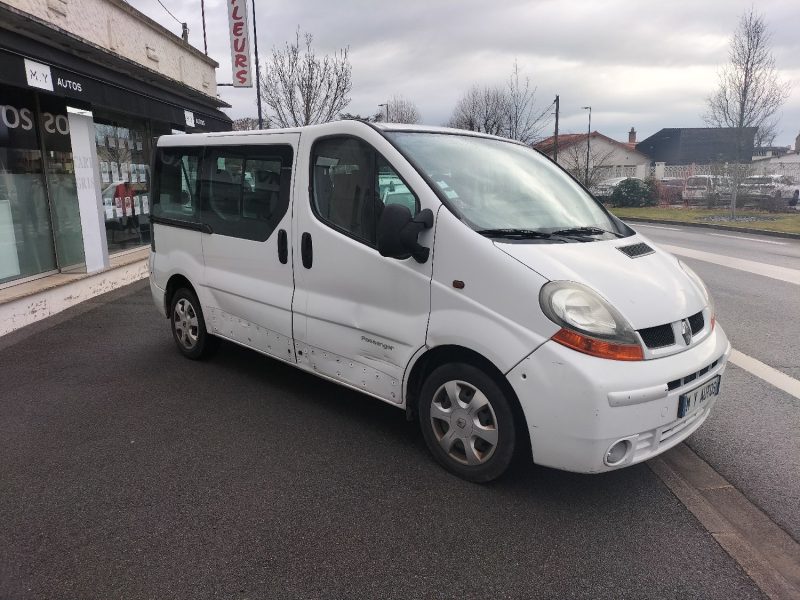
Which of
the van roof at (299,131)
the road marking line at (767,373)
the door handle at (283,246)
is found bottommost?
the road marking line at (767,373)

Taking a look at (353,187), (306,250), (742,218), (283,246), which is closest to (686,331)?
(353,187)

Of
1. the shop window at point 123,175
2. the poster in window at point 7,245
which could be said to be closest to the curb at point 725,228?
the shop window at point 123,175

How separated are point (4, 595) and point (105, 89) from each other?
7.57 meters

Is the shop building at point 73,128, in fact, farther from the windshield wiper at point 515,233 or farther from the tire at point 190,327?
the windshield wiper at point 515,233

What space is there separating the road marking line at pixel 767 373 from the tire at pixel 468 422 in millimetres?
2827

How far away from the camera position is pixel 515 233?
320 centimetres

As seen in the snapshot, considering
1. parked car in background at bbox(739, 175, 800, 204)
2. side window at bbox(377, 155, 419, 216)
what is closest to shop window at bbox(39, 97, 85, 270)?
side window at bbox(377, 155, 419, 216)

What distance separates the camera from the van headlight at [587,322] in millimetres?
2758

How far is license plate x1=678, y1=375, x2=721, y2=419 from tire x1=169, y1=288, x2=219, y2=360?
12.5ft

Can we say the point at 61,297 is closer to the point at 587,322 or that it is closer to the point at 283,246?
the point at 283,246

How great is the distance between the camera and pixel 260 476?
3.31 metres

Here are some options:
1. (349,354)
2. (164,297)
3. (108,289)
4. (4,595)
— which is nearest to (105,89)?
(108,289)

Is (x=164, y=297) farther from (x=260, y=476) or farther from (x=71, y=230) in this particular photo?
(x=71, y=230)

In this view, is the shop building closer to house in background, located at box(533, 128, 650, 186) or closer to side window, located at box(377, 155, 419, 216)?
side window, located at box(377, 155, 419, 216)
